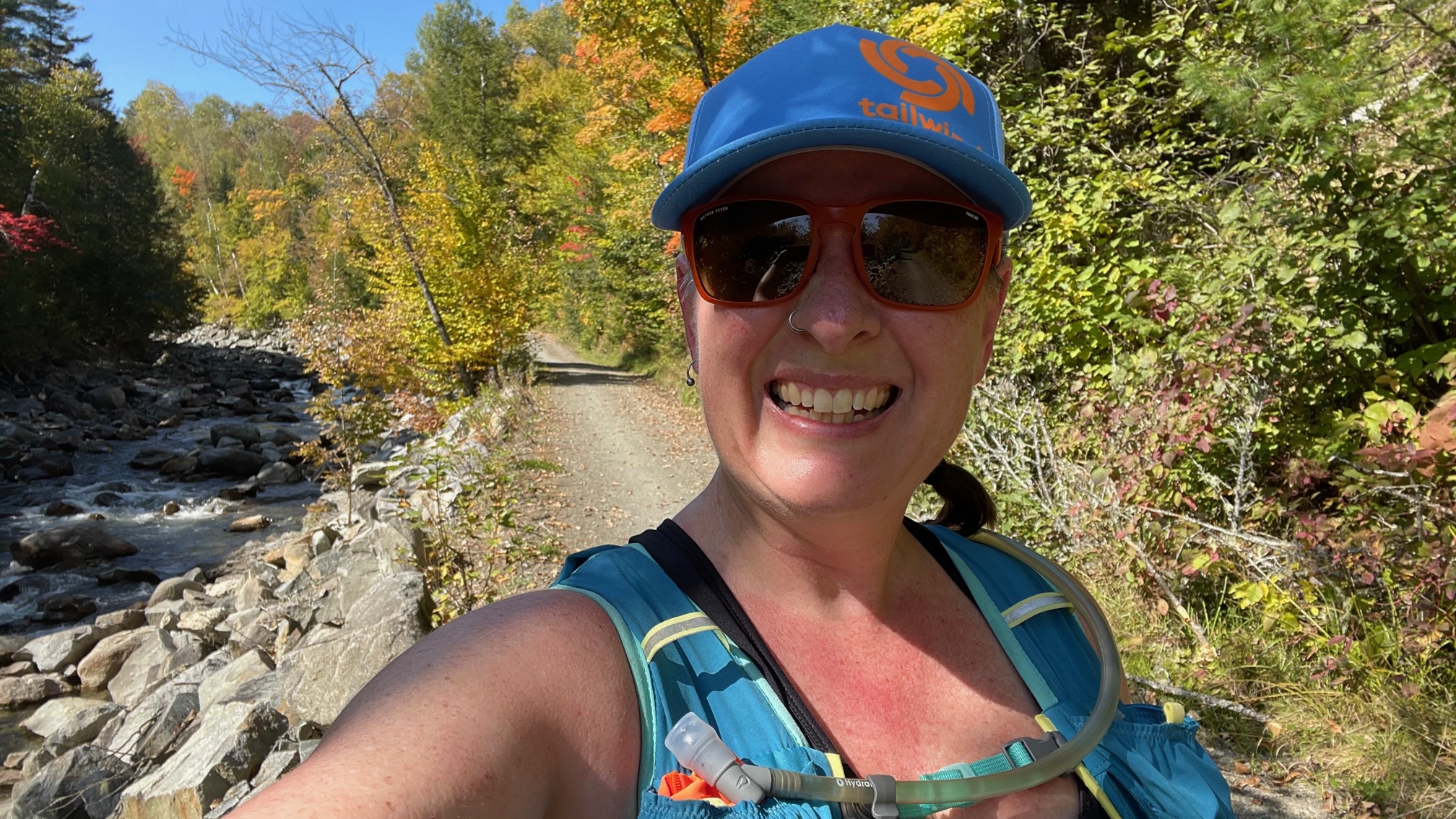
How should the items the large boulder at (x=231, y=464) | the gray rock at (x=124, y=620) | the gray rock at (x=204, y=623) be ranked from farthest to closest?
1. the large boulder at (x=231, y=464)
2. the gray rock at (x=124, y=620)
3. the gray rock at (x=204, y=623)

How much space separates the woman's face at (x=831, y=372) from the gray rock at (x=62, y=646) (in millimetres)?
11337

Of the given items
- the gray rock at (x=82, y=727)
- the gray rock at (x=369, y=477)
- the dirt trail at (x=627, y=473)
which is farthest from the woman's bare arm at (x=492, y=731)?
the gray rock at (x=369, y=477)

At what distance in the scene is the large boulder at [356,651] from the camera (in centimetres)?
541

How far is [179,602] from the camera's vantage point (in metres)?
10.7

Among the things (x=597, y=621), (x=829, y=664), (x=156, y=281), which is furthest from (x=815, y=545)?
(x=156, y=281)

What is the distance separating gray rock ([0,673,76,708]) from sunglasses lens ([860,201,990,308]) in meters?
11.0

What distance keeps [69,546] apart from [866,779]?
1515 cm

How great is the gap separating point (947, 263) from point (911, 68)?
296mm

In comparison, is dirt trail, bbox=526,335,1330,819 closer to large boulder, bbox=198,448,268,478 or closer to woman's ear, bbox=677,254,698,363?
woman's ear, bbox=677,254,698,363

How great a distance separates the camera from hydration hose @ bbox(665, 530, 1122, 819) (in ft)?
3.15

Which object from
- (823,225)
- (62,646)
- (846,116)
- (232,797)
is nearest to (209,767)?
(232,797)

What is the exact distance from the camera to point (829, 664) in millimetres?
1306

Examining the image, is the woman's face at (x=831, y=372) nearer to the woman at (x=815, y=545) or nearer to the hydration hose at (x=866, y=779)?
the woman at (x=815, y=545)

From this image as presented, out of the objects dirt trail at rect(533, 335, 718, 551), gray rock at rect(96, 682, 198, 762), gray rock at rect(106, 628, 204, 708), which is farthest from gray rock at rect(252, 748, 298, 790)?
gray rock at rect(106, 628, 204, 708)
